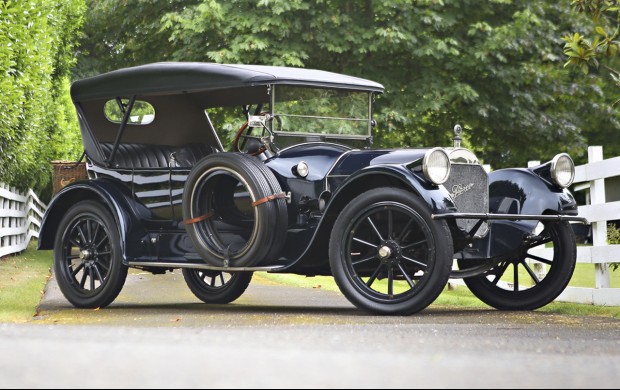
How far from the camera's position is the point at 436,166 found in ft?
30.2

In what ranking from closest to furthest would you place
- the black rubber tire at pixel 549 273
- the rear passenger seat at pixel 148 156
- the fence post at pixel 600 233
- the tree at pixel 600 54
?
the black rubber tire at pixel 549 273 → the tree at pixel 600 54 → the fence post at pixel 600 233 → the rear passenger seat at pixel 148 156

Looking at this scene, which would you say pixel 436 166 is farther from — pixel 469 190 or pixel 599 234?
pixel 599 234

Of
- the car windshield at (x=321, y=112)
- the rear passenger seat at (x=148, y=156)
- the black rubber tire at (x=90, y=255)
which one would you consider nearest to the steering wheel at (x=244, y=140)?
the car windshield at (x=321, y=112)

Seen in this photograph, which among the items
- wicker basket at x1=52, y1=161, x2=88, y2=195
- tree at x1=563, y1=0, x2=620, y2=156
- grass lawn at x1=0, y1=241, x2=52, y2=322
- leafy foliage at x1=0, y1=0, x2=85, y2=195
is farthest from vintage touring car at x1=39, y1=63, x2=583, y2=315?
wicker basket at x1=52, y1=161, x2=88, y2=195

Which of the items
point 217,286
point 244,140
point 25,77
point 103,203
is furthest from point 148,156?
point 25,77

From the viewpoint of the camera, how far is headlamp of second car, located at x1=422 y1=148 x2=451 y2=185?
912cm

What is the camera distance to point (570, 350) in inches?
265

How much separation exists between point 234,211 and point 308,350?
161 inches

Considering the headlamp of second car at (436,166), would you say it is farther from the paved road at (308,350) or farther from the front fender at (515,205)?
the paved road at (308,350)

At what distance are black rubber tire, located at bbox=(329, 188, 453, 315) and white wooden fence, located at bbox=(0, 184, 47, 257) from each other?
35.0 feet

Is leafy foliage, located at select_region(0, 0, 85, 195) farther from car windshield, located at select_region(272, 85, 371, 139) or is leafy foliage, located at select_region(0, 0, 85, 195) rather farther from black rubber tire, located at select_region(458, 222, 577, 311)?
black rubber tire, located at select_region(458, 222, 577, 311)

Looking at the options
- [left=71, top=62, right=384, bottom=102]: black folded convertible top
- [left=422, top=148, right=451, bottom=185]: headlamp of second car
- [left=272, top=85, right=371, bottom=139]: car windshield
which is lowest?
[left=422, top=148, right=451, bottom=185]: headlamp of second car

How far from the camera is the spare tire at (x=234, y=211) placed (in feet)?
32.2

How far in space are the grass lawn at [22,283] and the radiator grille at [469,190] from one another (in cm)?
363
